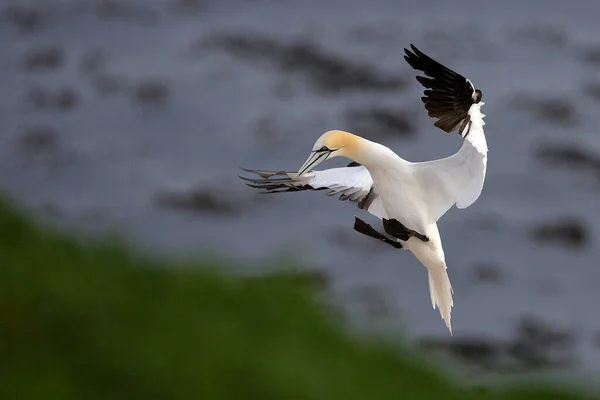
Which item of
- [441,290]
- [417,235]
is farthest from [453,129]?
[441,290]

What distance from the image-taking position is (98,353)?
455 centimetres

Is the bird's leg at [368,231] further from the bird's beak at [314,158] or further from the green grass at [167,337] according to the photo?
the green grass at [167,337]

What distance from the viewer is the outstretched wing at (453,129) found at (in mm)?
2271

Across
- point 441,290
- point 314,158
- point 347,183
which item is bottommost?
point 441,290

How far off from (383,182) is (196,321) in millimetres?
2565

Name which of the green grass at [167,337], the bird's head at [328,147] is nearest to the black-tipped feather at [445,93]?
the bird's head at [328,147]

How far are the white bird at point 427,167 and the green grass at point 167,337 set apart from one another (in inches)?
86.2

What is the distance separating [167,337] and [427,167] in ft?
8.22

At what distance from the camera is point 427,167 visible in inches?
94.2

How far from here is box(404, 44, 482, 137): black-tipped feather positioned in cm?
228

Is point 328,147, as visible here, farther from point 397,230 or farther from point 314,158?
point 397,230

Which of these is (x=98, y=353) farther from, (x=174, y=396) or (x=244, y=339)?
(x=244, y=339)

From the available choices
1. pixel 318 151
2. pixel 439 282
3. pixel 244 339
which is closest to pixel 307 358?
pixel 244 339

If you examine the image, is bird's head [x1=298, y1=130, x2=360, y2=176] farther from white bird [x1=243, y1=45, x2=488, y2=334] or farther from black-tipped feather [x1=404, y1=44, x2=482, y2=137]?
black-tipped feather [x1=404, y1=44, x2=482, y2=137]
